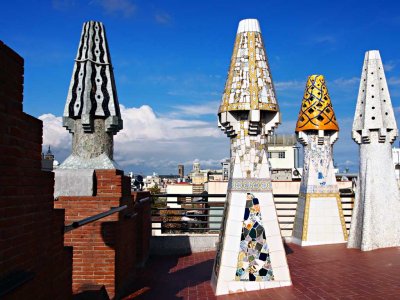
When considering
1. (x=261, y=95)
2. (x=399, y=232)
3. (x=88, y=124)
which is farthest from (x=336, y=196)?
(x=88, y=124)

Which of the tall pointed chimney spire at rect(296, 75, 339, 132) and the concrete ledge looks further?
the tall pointed chimney spire at rect(296, 75, 339, 132)

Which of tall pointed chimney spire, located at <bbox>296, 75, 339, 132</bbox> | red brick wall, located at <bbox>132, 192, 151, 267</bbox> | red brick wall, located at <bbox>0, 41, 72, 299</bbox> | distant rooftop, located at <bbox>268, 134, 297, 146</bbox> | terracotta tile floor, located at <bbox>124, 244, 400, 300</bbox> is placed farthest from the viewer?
distant rooftop, located at <bbox>268, 134, 297, 146</bbox>

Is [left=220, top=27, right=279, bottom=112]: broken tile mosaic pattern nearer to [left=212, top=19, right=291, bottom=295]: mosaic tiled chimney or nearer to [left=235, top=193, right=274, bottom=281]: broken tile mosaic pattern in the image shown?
[left=212, top=19, right=291, bottom=295]: mosaic tiled chimney

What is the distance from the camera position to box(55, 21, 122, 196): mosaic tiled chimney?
22.6 ft

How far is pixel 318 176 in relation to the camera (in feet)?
37.5

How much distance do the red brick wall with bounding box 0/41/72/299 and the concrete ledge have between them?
6.31 metres

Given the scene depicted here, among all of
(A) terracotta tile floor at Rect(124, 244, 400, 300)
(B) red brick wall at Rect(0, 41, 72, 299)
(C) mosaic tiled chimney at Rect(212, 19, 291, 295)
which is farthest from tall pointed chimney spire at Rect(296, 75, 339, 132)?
(B) red brick wall at Rect(0, 41, 72, 299)

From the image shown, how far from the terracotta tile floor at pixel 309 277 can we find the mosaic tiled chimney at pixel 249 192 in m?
0.30

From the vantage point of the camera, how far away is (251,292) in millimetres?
6344

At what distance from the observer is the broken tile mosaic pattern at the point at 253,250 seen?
648 centimetres

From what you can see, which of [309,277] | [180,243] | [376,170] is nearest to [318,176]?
[376,170]

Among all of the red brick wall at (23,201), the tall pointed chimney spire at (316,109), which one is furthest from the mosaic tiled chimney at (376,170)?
the red brick wall at (23,201)

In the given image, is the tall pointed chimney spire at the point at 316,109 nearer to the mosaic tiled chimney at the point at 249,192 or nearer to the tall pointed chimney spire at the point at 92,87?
the mosaic tiled chimney at the point at 249,192

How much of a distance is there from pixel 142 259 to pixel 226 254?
269 centimetres
